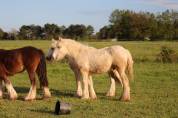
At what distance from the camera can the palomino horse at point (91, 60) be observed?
13.1 metres

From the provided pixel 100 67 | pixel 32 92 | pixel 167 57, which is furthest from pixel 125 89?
pixel 167 57

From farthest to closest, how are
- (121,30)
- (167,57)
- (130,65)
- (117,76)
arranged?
1. (121,30)
2. (167,57)
3. (117,76)
4. (130,65)

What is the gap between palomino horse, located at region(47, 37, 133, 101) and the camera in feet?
42.9

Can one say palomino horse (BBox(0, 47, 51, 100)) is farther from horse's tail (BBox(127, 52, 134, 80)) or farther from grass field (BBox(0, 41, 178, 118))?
horse's tail (BBox(127, 52, 134, 80))

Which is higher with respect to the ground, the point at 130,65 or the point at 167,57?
the point at 130,65

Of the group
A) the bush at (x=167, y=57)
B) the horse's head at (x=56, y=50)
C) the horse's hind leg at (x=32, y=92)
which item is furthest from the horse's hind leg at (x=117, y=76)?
the bush at (x=167, y=57)

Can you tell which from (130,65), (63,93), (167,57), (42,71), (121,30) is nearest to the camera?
(42,71)

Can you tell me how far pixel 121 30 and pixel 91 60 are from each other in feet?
341

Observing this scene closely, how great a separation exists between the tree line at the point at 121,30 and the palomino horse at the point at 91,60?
320 ft

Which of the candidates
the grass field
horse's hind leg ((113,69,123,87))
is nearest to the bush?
the grass field

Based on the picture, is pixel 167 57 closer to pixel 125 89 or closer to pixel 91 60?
pixel 125 89

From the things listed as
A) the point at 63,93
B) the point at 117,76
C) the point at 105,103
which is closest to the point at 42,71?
the point at 63,93

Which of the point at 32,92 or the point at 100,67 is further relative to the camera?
the point at 100,67

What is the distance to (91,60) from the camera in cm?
1320
